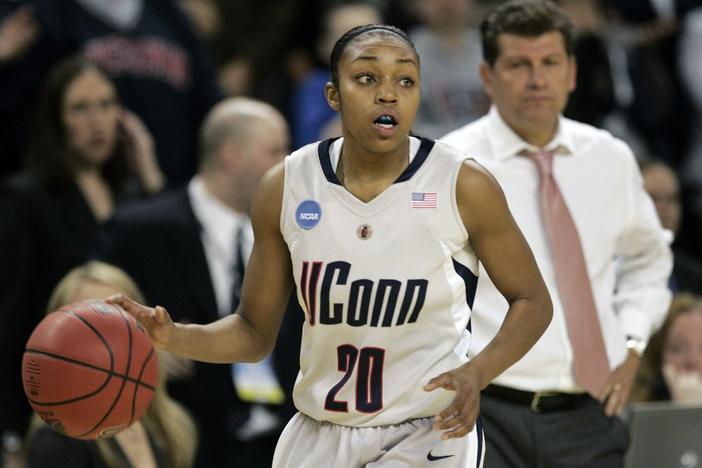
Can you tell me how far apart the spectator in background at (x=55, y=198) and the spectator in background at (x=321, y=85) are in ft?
4.90

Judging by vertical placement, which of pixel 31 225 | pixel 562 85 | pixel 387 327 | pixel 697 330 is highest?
pixel 562 85

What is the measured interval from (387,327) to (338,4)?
532 cm

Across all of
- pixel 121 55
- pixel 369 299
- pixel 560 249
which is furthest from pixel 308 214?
pixel 121 55

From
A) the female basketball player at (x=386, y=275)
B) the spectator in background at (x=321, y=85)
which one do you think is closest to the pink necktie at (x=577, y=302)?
the female basketball player at (x=386, y=275)

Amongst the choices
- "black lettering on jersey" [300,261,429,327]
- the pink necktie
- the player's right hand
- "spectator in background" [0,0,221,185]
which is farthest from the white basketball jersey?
"spectator in background" [0,0,221,185]

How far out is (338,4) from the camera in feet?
29.6

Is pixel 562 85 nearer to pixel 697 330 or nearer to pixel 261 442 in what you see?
pixel 697 330

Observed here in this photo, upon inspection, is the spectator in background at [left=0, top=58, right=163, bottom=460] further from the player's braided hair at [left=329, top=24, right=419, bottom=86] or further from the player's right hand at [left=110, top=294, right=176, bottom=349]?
the player's braided hair at [left=329, top=24, right=419, bottom=86]

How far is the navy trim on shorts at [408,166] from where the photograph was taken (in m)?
4.08

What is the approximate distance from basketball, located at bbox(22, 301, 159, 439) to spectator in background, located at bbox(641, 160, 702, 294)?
163 inches

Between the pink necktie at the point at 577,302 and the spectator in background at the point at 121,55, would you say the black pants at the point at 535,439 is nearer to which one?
the pink necktie at the point at 577,302

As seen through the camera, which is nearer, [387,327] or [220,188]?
[387,327]

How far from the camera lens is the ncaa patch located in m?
4.07

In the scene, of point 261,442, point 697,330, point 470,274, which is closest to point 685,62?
point 697,330
